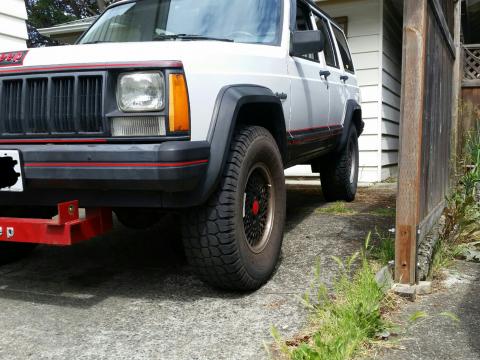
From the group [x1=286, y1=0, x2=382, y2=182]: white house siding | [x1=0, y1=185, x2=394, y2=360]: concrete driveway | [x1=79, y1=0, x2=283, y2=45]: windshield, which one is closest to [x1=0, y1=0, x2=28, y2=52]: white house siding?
[x1=79, y1=0, x2=283, y2=45]: windshield

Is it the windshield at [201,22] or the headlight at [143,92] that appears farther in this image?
the windshield at [201,22]

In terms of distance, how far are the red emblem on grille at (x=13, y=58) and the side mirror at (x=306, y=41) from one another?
6.04 feet

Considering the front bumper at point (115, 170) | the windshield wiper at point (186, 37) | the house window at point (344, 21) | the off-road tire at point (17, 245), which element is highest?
the house window at point (344, 21)

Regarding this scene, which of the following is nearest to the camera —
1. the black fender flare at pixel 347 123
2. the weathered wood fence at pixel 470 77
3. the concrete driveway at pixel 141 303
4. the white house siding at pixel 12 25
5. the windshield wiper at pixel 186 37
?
the concrete driveway at pixel 141 303

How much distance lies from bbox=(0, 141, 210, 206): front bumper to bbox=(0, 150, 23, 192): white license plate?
3cm

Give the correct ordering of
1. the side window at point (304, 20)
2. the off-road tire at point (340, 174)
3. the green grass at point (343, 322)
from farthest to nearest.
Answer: the off-road tire at point (340, 174)
the side window at point (304, 20)
the green grass at point (343, 322)

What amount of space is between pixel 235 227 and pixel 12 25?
4.39m

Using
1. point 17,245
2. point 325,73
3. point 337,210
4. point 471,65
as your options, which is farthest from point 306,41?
point 471,65

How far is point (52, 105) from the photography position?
2529 millimetres

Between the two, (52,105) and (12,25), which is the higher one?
(12,25)

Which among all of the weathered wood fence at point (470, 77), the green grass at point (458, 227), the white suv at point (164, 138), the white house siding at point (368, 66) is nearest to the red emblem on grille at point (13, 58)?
the white suv at point (164, 138)

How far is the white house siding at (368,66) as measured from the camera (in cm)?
787

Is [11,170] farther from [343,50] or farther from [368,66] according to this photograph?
[368,66]

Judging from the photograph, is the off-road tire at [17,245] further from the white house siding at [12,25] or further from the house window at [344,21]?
the house window at [344,21]
